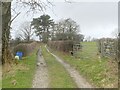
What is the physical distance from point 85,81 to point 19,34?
284 ft

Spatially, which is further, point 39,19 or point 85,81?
point 39,19

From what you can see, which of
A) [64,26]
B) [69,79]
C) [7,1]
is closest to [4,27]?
→ [7,1]

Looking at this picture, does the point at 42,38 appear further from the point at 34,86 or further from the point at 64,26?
the point at 34,86

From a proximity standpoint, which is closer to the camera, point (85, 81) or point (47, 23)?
point (85, 81)

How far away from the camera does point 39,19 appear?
106188 mm

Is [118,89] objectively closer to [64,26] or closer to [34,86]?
[34,86]

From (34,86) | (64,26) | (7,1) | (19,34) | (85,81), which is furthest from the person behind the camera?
(19,34)

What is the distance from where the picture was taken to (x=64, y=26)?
83.1m

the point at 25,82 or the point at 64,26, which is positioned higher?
the point at 64,26

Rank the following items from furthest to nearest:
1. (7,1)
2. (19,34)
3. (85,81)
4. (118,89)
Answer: (19,34) → (7,1) → (85,81) → (118,89)

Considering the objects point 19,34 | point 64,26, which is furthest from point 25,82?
point 19,34

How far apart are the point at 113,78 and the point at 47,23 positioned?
90.1m

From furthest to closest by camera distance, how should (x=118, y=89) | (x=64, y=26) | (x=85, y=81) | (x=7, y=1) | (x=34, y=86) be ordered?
(x=64, y=26) → (x=7, y=1) → (x=85, y=81) → (x=34, y=86) → (x=118, y=89)

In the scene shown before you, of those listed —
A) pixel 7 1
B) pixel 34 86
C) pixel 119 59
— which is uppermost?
pixel 7 1
